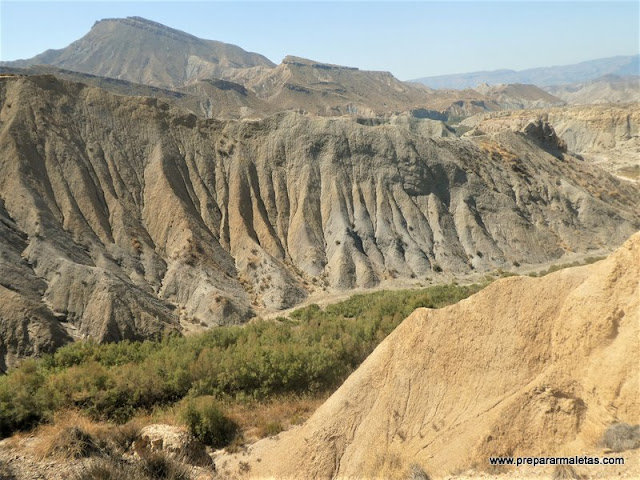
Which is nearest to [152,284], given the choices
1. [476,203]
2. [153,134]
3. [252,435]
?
[153,134]

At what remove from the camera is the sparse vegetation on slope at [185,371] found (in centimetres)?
1692

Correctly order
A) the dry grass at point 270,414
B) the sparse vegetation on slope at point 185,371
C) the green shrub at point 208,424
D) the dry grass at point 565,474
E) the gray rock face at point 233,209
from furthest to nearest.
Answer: the gray rock face at point 233,209 < the sparse vegetation on slope at point 185,371 < the dry grass at point 270,414 < the green shrub at point 208,424 < the dry grass at point 565,474

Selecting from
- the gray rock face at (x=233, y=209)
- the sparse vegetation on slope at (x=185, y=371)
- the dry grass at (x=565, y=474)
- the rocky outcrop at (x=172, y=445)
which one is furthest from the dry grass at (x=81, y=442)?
the gray rock face at (x=233, y=209)

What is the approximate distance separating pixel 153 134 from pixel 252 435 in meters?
35.3

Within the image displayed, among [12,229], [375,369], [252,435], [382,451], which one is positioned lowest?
[252,435]

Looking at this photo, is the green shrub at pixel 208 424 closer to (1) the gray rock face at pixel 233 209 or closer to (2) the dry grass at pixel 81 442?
(2) the dry grass at pixel 81 442

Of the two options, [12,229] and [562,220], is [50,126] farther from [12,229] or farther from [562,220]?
[562,220]

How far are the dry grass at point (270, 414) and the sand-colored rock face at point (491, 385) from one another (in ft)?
3.05

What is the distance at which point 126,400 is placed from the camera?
17672 mm

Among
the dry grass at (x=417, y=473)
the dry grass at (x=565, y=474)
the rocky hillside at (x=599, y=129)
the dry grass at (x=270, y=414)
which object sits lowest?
the dry grass at (x=270, y=414)

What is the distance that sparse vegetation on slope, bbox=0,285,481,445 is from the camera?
1692 centimetres

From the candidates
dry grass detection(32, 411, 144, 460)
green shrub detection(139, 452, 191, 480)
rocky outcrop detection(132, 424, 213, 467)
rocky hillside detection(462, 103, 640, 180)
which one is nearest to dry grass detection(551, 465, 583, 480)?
green shrub detection(139, 452, 191, 480)

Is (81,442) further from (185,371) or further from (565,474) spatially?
(565,474)

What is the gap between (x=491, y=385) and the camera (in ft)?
40.2
